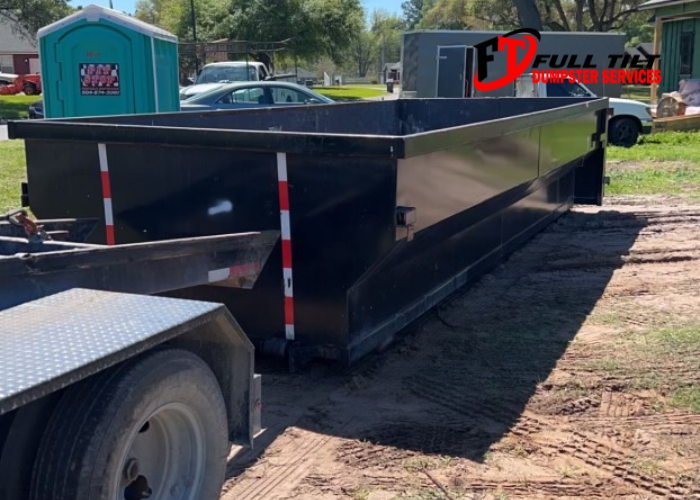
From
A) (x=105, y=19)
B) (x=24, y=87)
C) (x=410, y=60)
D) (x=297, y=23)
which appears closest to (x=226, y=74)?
(x=410, y=60)

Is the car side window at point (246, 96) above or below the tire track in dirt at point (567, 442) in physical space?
above

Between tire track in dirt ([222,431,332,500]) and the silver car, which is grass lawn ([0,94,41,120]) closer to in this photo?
the silver car

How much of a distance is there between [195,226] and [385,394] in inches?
54.4

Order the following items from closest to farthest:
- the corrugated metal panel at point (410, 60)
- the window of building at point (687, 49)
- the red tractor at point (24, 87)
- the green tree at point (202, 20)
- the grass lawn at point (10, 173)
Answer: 1. the grass lawn at point (10, 173)
2. the corrugated metal panel at point (410, 60)
3. the window of building at point (687, 49)
4. the green tree at point (202, 20)
5. the red tractor at point (24, 87)

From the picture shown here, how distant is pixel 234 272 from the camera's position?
391cm

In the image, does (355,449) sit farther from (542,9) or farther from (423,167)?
(542,9)

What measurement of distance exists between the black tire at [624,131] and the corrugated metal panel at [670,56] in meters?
10.2

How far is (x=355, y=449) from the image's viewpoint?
12.9 feet

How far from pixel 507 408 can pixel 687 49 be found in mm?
25650

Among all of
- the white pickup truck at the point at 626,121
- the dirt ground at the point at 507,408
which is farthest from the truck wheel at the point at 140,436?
the white pickup truck at the point at 626,121

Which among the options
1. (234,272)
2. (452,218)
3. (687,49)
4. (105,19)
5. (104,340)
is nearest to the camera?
(104,340)

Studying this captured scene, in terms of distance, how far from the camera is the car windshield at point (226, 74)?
69.9 ft

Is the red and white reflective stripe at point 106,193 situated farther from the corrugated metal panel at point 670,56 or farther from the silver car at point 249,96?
the corrugated metal panel at point 670,56

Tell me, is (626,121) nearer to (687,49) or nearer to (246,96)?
(246,96)
